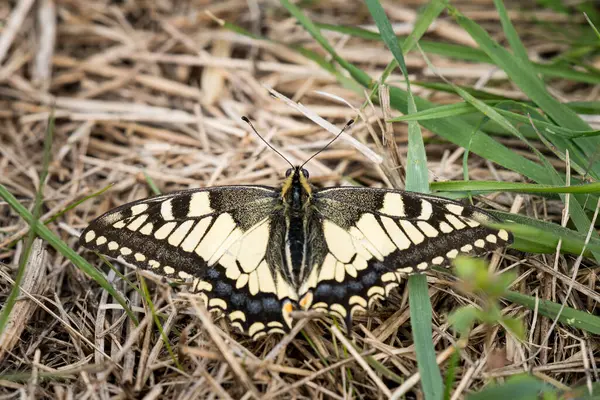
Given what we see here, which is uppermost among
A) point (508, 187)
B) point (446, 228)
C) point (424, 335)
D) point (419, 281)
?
point (508, 187)

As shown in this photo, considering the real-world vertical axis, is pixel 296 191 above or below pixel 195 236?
above

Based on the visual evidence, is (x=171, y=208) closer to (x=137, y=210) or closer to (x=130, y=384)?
(x=137, y=210)

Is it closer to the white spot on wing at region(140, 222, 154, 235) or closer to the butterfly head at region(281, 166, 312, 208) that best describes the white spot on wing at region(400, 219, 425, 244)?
the butterfly head at region(281, 166, 312, 208)

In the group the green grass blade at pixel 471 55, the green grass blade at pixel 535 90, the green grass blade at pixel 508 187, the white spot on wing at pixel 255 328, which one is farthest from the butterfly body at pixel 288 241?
the green grass blade at pixel 471 55

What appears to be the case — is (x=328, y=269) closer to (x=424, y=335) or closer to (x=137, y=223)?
(x=424, y=335)

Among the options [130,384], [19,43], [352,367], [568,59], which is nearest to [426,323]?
[352,367]

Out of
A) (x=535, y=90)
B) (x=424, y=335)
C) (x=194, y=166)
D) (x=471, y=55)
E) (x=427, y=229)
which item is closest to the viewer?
(x=424, y=335)

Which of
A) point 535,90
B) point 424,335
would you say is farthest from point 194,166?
point 535,90

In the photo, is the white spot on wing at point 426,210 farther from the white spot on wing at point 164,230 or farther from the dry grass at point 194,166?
the white spot on wing at point 164,230
